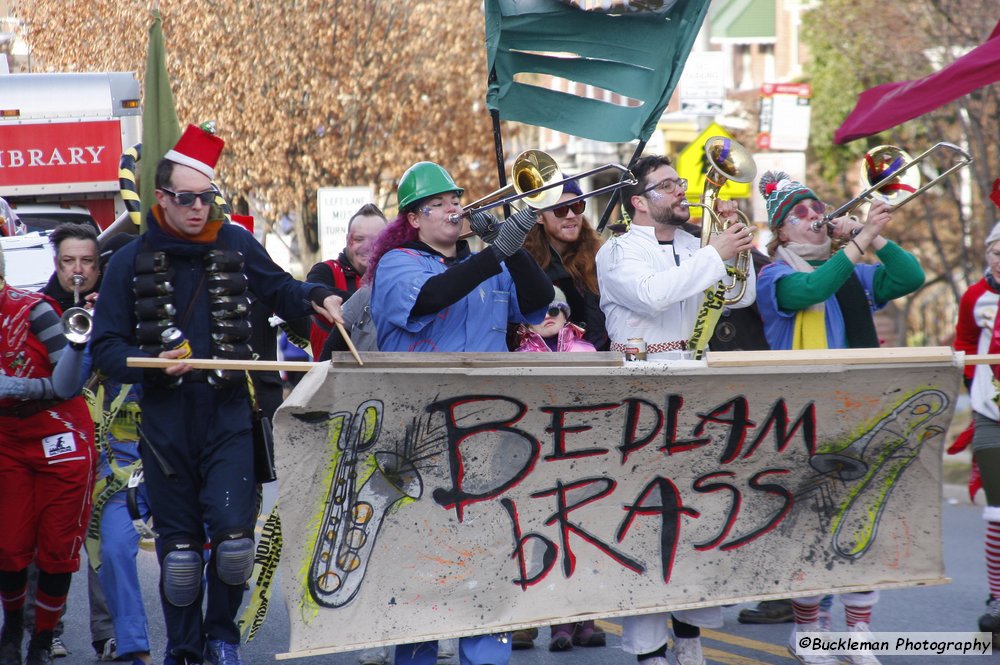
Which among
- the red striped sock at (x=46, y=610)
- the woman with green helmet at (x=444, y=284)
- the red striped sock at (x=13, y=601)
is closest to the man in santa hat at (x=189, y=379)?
the woman with green helmet at (x=444, y=284)

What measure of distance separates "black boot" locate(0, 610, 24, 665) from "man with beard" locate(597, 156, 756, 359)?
9.82 ft

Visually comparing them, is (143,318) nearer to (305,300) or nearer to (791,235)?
(305,300)

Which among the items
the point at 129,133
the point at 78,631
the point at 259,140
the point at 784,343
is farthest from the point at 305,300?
the point at 259,140

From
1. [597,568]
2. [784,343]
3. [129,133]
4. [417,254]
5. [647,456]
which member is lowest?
[597,568]

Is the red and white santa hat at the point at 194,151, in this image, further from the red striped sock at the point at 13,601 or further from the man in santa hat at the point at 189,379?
the red striped sock at the point at 13,601

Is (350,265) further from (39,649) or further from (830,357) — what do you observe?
(830,357)

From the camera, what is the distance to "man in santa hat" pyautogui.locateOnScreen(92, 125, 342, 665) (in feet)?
18.4

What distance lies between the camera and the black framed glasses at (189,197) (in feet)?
18.3

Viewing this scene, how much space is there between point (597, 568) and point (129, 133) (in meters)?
8.47

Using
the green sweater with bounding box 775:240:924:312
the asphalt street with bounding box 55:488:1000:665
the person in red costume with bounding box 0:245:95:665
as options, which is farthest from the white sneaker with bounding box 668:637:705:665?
the person in red costume with bounding box 0:245:95:665

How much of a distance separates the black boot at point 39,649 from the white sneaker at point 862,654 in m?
3.62

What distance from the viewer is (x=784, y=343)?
21.5 feet

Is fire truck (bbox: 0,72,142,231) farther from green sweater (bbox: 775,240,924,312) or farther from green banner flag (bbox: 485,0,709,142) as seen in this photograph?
green sweater (bbox: 775,240,924,312)

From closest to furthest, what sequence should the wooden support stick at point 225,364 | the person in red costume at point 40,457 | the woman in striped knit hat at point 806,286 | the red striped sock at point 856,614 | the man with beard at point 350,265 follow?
the wooden support stick at point 225,364 < the person in red costume at point 40,457 < the red striped sock at point 856,614 < the woman in striped knit hat at point 806,286 < the man with beard at point 350,265
